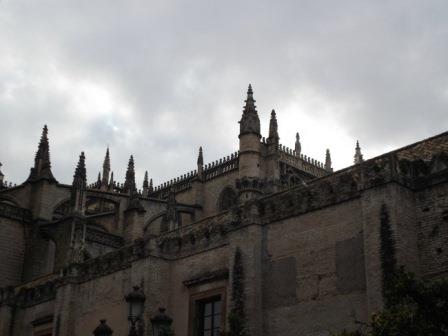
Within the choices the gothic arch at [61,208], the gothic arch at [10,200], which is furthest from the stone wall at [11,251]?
the gothic arch at [61,208]

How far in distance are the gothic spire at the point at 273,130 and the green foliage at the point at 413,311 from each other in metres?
36.8

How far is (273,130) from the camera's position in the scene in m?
50.4

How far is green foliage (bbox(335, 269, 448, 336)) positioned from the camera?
38.9ft

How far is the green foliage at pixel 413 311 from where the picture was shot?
11.9m

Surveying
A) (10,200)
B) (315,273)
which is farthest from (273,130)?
(315,273)

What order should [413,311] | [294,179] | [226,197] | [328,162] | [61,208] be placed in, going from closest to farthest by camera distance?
[413,311] → [61,208] → [226,197] → [294,179] → [328,162]

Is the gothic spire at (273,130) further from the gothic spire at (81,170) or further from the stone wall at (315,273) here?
the stone wall at (315,273)

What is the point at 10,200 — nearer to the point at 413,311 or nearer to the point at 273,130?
the point at 273,130

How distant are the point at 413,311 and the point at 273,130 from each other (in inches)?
1518

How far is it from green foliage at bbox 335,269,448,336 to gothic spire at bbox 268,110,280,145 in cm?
3680

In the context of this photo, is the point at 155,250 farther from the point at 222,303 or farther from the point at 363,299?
the point at 363,299

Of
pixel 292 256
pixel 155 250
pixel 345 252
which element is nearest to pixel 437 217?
pixel 345 252

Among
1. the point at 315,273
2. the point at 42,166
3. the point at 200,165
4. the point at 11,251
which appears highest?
the point at 200,165

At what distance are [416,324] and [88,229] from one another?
27.2 metres
